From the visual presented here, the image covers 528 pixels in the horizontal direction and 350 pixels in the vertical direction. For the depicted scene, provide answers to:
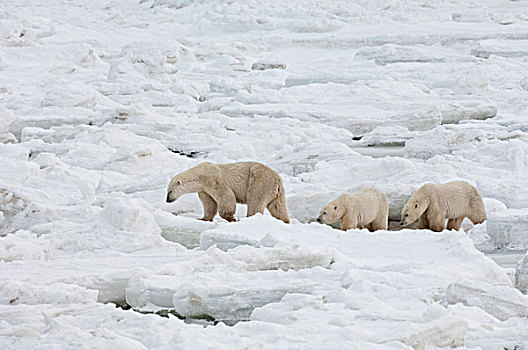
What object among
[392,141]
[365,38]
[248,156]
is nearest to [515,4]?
[365,38]

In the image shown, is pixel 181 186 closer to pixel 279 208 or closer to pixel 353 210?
pixel 279 208

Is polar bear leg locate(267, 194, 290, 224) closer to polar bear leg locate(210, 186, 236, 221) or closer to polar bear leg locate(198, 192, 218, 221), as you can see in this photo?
polar bear leg locate(210, 186, 236, 221)

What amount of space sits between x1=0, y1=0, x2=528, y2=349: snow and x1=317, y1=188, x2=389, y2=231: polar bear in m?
0.50

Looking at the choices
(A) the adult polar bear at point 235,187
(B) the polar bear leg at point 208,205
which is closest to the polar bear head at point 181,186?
(A) the adult polar bear at point 235,187

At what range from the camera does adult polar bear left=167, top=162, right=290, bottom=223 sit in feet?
20.3

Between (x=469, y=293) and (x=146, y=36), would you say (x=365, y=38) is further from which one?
(x=469, y=293)

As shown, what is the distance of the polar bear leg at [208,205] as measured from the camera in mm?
6371

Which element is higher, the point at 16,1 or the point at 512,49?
the point at 512,49

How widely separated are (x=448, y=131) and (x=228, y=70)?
25.3ft

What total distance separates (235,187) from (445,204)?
170 centimetres

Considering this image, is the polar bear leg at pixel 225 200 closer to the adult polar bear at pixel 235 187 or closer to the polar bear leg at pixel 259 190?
the adult polar bear at pixel 235 187

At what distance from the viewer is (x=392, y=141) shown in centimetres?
995

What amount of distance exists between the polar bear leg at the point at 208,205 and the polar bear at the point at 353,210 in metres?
0.88

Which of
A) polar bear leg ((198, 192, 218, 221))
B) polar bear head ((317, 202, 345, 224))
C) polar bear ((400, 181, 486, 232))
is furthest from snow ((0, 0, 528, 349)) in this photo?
polar bear head ((317, 202, 345, 224))
